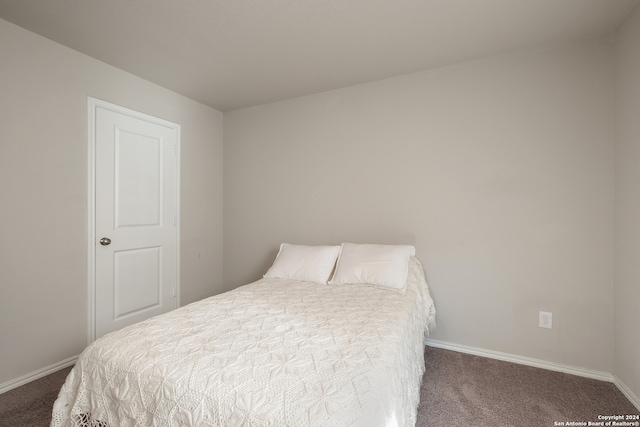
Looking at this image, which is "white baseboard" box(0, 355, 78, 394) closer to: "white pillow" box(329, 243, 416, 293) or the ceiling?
"white pillow" box(329, 243, 416, 293)

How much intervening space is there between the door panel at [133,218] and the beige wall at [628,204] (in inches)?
140

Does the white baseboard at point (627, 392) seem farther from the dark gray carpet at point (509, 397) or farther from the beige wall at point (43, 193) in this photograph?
the beige wall at point (43, 193)

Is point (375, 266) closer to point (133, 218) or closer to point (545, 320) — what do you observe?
point (545, 320)

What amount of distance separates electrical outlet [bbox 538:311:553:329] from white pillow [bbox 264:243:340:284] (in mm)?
1576

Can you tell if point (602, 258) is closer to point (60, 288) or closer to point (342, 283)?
point (342, 283)

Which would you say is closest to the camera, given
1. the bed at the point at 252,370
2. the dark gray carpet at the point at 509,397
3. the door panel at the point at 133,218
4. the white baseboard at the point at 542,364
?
the bed at the point at 252,370

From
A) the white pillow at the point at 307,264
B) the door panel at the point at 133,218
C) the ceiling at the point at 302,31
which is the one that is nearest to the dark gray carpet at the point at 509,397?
the white pillow at the point at 307,264

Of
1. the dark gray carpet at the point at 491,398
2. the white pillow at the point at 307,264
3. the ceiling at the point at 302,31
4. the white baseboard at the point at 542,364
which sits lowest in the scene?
the dark gray carpet at the point at 491,398

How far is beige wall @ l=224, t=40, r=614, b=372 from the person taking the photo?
2.03 metres

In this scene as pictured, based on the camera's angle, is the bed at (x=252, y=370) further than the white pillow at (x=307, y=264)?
No

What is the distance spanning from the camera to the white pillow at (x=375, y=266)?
2.18 metres

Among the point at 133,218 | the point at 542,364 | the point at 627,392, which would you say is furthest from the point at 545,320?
the point at 133,218

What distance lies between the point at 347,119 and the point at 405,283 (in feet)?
5.37

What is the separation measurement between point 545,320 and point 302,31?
2.67 meters
